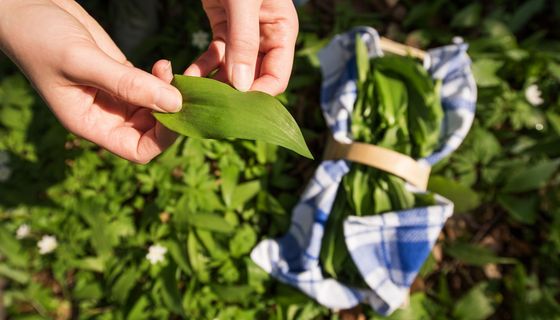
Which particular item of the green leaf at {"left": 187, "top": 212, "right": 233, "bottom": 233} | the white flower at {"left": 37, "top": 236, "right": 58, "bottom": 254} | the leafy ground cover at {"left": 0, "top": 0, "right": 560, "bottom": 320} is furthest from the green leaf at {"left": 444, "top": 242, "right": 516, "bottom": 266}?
the white flower at {"left": 37, "top": 236, "right": 58, "bottom": 254}

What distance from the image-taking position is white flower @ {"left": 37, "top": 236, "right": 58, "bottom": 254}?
1.46 metres

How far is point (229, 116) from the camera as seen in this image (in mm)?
760

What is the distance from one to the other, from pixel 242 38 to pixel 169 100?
176 millimetres

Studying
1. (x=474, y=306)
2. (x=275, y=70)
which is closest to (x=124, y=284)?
(x=275, y=70)

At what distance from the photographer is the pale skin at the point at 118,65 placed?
770 millimetres

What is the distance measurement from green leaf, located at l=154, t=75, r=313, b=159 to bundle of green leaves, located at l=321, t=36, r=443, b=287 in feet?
1.80

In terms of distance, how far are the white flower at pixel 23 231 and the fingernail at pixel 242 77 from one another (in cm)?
112

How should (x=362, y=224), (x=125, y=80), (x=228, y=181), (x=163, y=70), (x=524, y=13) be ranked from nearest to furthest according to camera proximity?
(x=125, y=80) < (x=163, y=70) < (x=362, y=224) < (x=228, y=181) < (x=524, y=13)

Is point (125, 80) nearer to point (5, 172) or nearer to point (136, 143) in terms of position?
point (136, 143)

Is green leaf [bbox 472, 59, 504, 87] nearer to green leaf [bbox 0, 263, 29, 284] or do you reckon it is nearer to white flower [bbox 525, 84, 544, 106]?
white flower [bbox 525, 84, 544, 106]

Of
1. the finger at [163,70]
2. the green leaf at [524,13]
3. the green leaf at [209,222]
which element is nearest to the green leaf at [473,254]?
the green leaf at [209,222]

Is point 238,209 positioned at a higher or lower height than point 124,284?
higher

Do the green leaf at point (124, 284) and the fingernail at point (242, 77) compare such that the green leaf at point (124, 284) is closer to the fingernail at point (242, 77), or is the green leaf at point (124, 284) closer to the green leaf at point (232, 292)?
the green leaf at point (232, 292)

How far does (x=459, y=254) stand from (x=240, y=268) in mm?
736
